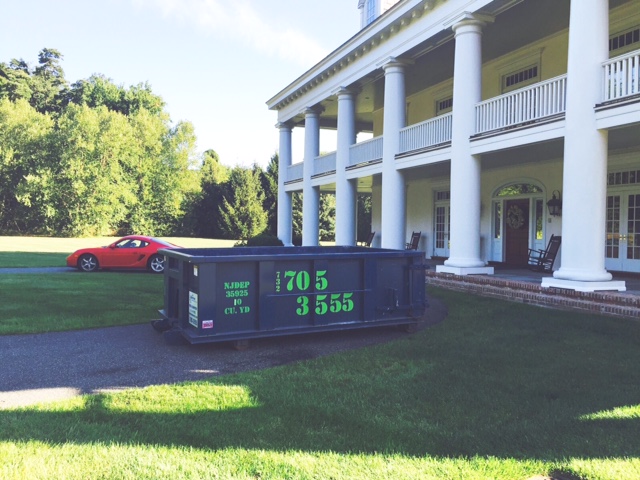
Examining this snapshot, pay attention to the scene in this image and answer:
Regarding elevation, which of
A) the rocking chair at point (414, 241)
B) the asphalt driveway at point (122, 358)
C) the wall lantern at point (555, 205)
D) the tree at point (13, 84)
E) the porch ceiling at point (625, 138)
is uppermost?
the tree at point (13, 84)

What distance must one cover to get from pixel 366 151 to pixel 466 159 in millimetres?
5869

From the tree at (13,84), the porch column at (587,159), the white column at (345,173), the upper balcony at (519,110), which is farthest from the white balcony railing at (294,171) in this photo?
the tree at (13,84)

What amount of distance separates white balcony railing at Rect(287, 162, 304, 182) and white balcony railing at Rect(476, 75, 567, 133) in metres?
12.3

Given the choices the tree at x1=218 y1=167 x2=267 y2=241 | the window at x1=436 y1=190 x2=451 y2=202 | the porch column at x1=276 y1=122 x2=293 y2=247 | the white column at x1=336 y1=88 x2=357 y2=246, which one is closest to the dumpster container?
the white column at x1=336 y1=88 x2=357 y2=246

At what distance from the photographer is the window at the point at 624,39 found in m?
11.5

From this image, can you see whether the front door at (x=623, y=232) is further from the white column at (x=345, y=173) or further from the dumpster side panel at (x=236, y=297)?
the dumpster side panel at (x=236, y=297)

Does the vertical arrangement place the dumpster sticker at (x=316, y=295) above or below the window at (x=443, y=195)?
below

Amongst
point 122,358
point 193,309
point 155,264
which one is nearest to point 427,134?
point 155,264

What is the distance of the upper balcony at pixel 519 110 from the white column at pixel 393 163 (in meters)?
0.36

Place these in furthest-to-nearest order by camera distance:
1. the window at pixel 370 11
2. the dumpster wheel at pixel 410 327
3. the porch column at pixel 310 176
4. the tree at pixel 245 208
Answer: the tree at pixel 245 208
the porch column at pixel 310 176
the window at pixel 370 11
the dumpster wheel at pixel 410 327

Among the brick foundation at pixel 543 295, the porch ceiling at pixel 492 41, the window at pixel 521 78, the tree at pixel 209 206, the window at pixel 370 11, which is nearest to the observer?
the brick foundation at pixel 543 295

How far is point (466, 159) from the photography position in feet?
41.1

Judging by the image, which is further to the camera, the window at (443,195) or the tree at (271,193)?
the tree at (271,193)

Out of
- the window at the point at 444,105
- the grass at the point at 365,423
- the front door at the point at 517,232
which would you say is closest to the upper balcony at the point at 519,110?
the window at the point at 444,105
